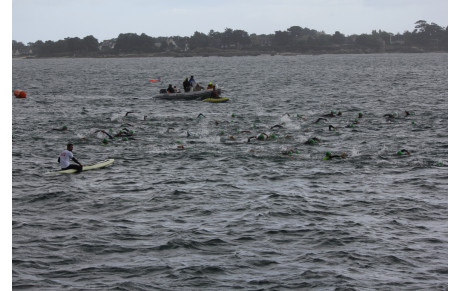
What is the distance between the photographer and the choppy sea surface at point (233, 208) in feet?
47.8

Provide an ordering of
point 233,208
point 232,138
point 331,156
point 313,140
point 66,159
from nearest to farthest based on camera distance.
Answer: point 233,208 → point 66,159 → point 331,156 → point 313,140 → point 232,138

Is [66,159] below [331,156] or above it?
above

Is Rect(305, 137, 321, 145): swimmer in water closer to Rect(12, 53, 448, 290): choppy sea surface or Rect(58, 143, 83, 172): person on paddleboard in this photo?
Rect(12, 53, 448, 290): choppy sea surface

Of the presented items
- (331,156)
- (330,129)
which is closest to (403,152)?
(331,156)

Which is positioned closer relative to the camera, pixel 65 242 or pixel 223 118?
pixel 65 242

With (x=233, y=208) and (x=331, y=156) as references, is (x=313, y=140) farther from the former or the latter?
(x=233, y=208)

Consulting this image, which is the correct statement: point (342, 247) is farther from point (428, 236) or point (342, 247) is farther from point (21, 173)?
point (21, 173)

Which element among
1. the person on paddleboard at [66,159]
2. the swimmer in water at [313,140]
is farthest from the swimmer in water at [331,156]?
the person on paddleboard at [66,159]

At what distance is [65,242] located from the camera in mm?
16703

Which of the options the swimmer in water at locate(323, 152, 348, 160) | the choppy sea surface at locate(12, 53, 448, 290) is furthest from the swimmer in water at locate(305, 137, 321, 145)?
the swimmer in water at locate(323, 152, 348, 160)

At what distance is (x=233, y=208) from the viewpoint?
20.3 meters

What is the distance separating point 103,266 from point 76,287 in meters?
1.40

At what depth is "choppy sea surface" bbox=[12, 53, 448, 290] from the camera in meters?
14.6

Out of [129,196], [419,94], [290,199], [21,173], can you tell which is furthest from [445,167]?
[419,94]
